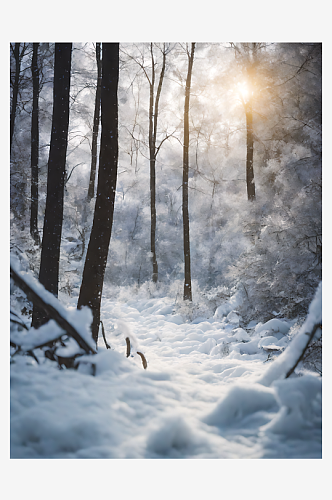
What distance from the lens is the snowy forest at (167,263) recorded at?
5.25 ft

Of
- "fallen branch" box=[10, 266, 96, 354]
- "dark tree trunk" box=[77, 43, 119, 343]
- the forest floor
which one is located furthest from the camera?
"dark tree trunk" box=[77, 43, 119, 343]

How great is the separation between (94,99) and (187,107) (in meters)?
2.78

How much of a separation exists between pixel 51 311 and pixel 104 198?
1.20 metres

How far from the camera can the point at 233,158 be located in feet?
33.6

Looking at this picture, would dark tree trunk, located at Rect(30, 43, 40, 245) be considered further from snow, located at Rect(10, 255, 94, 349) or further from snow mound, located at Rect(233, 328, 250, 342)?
snow mound, located at Rect(233, 328, 250, 342)

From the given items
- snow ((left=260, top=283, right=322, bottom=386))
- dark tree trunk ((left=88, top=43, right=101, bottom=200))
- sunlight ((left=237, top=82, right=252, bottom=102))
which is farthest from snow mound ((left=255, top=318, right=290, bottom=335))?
dark tree trunk ((left=88, top=43, right=101, bottom=200))

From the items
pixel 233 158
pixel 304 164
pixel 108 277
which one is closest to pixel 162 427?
pixel 304 164

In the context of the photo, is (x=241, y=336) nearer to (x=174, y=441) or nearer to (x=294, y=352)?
(x=294, y=352)

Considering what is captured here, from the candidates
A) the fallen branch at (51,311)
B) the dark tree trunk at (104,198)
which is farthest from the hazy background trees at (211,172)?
the fallen branch at (51,311)

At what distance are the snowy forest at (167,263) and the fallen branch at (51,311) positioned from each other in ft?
0.03

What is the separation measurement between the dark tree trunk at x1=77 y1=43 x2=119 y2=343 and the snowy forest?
0.04 ft

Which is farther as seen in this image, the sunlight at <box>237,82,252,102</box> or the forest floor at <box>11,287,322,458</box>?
the sunlight at <box>237,82,252,102</box>

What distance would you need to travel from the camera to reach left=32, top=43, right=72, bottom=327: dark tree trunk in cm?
309
